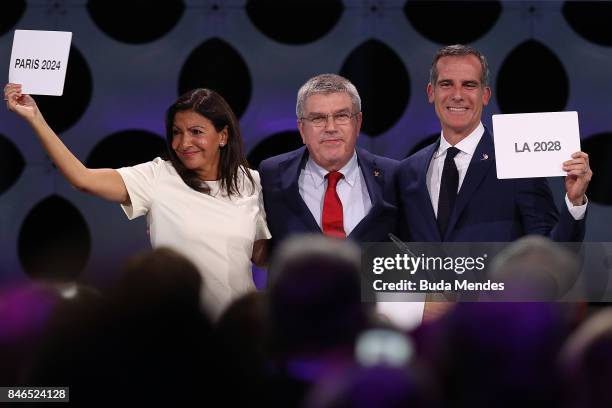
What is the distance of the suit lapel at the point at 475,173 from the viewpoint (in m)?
3.18

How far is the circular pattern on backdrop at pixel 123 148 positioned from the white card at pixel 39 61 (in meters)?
1.30

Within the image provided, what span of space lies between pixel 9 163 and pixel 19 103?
1.40m

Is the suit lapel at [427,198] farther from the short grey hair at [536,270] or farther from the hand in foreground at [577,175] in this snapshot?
the short grey hair at [536,270]

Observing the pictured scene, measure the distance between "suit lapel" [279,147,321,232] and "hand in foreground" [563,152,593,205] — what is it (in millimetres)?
850

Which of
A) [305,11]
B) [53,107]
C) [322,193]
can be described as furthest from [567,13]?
[53,107]

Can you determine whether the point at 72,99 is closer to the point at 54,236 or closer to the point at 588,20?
the point at 54,236

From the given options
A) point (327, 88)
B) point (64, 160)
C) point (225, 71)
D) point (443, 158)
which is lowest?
point (64, 160)

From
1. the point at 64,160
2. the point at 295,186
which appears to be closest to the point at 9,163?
the point at 64,160

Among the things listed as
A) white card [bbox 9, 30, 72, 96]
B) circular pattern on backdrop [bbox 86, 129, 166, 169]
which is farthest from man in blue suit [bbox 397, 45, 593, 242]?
circular pattern on backdrop [bbox 86, 129, 166, 169]

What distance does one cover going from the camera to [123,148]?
443cm

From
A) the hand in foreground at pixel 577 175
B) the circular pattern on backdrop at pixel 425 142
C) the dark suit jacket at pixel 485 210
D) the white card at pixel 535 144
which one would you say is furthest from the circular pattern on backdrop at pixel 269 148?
the hand in foreground at pixel 577 175

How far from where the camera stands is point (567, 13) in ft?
14.4

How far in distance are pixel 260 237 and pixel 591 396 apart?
2.32 meters

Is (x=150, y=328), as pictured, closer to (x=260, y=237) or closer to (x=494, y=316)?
(x=494, y=316)
